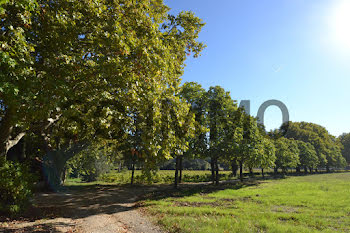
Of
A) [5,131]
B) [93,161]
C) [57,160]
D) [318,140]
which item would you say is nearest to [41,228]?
[5,131]

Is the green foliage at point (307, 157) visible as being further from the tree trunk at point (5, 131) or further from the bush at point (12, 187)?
the tree trunk at point (5, 131)

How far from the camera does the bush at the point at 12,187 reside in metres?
8.95

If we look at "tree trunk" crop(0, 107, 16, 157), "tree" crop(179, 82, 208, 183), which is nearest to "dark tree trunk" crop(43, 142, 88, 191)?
"tree trunk" crop(0, 107, 16, 157)

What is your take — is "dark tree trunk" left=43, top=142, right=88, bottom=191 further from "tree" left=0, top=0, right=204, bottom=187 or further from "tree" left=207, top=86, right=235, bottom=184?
"tree" left=207, top=86, right=235, bottom=184

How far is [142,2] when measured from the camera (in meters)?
9.51

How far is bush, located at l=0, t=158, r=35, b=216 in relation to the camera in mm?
8945

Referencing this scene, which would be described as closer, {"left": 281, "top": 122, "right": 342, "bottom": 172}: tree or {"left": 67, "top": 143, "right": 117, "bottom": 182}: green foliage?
{"left": 67, "top": 143, "right": 117, "bottom": 182}: green foliage

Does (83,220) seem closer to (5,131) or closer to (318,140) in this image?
(5,131)

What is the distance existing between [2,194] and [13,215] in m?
1.89

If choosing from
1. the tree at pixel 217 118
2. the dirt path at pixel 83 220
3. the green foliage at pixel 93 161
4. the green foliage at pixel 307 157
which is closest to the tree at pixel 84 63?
the dirt path at pixel 83 220

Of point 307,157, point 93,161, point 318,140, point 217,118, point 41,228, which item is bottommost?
point 41,228

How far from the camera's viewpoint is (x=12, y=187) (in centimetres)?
903

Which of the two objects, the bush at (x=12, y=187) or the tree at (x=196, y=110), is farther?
the tree at (x=196, y=110)

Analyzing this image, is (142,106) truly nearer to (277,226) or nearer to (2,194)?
(2,194)
